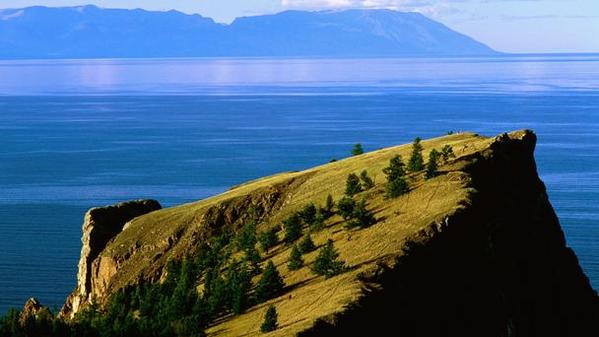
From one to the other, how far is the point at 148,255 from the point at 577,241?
7041cm

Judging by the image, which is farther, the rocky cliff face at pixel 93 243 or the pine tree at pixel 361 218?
the rocky cliff face at pixel 93 243

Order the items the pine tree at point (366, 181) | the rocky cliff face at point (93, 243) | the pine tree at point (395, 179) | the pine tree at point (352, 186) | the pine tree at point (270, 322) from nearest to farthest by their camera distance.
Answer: the pine tree at point (270, 322) < the pine tree at point (395, 179) < the pine tree at point (352, 186) < the pine tree at point (366, 181) < the rocky cliff face at point (93, 243)

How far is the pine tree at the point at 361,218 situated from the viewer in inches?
2404

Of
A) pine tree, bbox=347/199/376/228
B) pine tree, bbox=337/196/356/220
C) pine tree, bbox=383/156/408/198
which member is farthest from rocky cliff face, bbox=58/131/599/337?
pine tree, bbox=337/196/356/220

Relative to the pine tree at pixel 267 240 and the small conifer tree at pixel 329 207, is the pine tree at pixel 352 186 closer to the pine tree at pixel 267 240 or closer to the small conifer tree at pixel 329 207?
the small conifer tree at pixel 329 207

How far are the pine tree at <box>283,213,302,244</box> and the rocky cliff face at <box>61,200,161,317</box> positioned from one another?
16271mm

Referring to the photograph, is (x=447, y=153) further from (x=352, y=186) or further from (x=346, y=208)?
(x=346, y=208)

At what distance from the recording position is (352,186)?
6994 cm

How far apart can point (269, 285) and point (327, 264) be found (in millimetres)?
4066

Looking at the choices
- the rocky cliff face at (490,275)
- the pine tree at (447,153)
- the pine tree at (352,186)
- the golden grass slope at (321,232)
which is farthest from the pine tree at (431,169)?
the pine tree at (352,186)

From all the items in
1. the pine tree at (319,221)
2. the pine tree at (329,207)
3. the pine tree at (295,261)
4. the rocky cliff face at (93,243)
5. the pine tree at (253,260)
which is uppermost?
the pine tree at (329,207)

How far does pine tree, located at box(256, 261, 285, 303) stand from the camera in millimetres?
56406

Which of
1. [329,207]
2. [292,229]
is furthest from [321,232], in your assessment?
[329,207]

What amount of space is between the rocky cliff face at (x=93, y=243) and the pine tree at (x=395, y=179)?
911 inches
